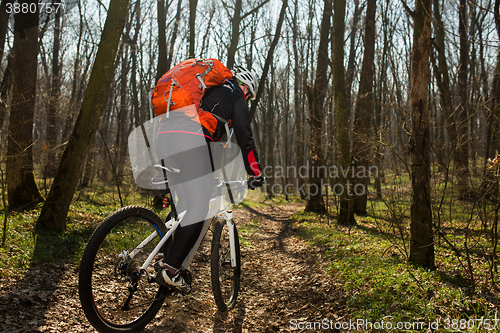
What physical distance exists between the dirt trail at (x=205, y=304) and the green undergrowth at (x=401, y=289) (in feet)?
0.74

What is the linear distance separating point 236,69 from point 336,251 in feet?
11.0

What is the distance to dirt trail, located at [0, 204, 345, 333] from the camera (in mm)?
2582

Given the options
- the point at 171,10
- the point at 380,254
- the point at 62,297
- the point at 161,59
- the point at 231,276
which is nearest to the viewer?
the point at 62,297

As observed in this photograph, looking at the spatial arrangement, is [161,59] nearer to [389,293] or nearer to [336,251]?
[336,251]

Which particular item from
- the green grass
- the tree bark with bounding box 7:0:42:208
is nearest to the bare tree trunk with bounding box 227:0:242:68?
the tree bark with bounding box 7:0:42:208

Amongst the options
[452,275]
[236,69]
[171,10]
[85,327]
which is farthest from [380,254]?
[171,10]

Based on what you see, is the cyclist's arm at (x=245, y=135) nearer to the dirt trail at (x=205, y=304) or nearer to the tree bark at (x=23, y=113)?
the dirt trail at (x=205, y=304)

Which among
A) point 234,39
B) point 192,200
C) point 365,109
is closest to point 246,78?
point 192,200

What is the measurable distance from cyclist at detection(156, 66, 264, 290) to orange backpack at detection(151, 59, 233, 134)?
6 centimetres

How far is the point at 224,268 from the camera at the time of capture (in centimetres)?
311

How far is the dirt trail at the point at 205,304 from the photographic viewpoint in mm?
2582

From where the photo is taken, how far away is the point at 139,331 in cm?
253

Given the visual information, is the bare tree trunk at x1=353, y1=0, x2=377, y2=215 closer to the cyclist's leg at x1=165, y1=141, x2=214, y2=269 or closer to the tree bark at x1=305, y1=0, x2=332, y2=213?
the tree bark at x1=305, y1=0, x2=332, y2=213

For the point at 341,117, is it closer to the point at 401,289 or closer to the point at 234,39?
the point at 401,289
